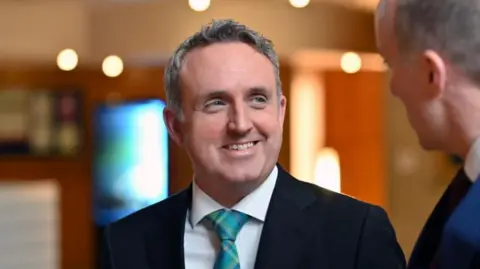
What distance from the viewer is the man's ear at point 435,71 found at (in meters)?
0.99

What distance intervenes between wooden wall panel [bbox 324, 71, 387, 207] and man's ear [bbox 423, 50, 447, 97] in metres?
4.30

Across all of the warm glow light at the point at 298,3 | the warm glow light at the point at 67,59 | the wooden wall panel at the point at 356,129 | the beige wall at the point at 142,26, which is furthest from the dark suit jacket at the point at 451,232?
the wooden wall panel at the point at 356,129

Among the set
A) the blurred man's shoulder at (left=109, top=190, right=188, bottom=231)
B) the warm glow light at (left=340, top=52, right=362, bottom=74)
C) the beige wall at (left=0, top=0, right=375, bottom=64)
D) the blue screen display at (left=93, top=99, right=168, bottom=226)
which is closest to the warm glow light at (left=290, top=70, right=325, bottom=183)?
the warm glow light at (left=340, top=52, right=362, bottom=74)

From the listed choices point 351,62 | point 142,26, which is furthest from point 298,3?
point 142,26

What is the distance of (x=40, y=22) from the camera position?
4746mm

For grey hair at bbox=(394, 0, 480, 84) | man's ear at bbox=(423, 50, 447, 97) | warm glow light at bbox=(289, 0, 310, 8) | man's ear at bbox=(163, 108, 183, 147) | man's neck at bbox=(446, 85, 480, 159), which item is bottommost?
man's ear at bbox=(163, 108, 183, 147)

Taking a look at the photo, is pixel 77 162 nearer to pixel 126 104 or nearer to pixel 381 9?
pixel 126 104

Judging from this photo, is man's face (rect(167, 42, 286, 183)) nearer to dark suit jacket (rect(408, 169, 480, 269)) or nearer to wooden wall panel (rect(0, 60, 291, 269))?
dark suit jacket (rect(408, 169, 480, 269))

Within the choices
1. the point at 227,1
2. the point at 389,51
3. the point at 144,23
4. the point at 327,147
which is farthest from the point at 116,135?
the point at 389,51

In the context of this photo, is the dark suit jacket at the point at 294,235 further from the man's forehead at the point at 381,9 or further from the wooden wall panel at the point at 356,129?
the wooden wall panel at the point at 356,129

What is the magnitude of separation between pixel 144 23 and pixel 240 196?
3406mm

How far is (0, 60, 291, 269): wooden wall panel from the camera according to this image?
196 inches

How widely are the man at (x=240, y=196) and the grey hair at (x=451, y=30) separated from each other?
35 centimetres

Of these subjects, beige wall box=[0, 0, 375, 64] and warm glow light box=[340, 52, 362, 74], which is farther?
warm glow light box=[340, 52, 362, 74]
